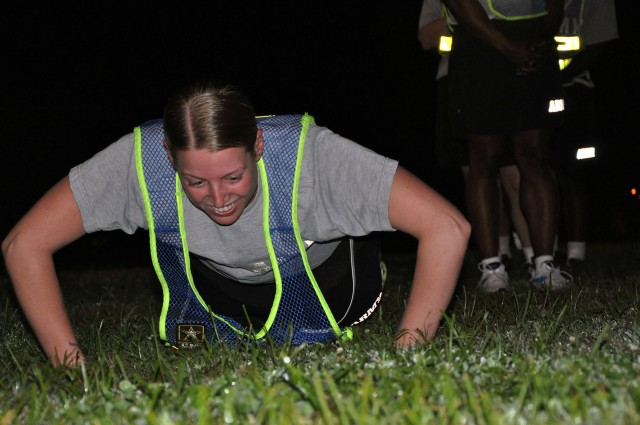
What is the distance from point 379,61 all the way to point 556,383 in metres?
18.7

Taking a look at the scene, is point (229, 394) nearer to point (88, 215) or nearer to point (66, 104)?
point (88, 215)

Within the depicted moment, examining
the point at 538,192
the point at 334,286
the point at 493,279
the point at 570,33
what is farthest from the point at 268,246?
the point at 570,33

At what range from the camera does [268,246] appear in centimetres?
307

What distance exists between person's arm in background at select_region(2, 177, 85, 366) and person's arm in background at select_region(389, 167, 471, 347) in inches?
43.6

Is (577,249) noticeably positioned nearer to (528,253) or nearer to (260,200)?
(528,253)

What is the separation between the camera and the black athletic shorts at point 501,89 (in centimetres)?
471

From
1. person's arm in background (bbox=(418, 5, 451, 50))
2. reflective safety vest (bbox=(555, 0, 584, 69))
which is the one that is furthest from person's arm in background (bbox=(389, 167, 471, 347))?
reflective safety vest (bbox=(555, 0, 584, 69))

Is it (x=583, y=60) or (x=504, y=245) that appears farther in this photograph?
→ (x=504, y=245)

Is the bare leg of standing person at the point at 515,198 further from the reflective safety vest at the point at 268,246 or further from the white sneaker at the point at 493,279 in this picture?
the reflective safety vest at the point at 268,246

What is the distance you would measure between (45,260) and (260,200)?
0.77 meters

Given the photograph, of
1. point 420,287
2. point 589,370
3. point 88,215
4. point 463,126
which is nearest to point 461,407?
point 589,370

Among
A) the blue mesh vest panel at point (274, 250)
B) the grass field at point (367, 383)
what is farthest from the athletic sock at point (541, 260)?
the blue mesh vest panel at point (274, 250)

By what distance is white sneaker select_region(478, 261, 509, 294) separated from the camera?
4.61 meters

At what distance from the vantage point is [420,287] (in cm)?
299
